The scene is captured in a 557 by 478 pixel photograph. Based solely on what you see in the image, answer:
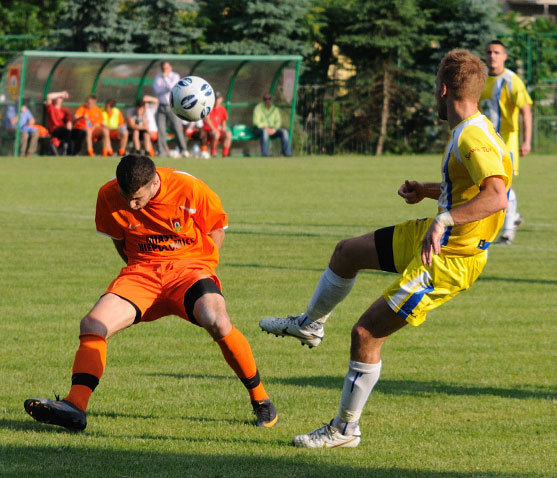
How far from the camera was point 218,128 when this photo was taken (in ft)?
108

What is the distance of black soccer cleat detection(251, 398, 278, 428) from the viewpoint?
582cm

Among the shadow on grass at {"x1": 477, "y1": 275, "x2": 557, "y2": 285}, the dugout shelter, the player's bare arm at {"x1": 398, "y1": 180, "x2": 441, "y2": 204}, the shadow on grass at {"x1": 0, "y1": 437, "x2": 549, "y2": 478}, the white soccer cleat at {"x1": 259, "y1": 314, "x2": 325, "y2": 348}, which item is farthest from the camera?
the dugout shelter

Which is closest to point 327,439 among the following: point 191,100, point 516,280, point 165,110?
point 191,100

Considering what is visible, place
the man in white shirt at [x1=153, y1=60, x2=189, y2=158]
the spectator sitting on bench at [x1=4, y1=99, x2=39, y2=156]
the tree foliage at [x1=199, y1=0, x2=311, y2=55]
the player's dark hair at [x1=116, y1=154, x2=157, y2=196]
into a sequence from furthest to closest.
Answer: the tree foliage at [x1=199, y1=0, x2=311, y2=55]
the spectator sitting on bench at [x1=4, y1=99, x2=39, y2=156]
the man in white shirt at [x1=153, y1=60, x2=189, y2=158]
the player's dark hair at [x1=116, y1=154, x2=157, y2=196]

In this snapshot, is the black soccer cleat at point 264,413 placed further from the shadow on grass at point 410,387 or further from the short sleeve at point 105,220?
the short sleeve at point 105,220

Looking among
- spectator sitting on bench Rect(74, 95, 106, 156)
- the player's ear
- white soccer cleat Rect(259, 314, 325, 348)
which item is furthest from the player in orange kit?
spectator sitting on bench Rect(74, 95, 106, 156)

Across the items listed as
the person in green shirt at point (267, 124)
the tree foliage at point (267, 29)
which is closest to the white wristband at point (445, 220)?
the person in green shirt at point (267, 124)

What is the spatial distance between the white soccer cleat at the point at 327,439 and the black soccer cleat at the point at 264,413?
1.31 ft

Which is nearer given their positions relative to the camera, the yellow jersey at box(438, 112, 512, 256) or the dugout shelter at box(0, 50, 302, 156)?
the yellow jersey at box(438, 112, 512, 256)

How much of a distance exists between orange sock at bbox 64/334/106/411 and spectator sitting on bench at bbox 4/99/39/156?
26295 millimetres

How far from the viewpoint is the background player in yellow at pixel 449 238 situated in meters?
5.14

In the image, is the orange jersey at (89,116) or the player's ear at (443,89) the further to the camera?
the orange jersey at (89,116)

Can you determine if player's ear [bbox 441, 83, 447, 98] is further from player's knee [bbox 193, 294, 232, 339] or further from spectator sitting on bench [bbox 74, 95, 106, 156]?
spectator sitting on bench [bbox 74, 95, 106, 156]

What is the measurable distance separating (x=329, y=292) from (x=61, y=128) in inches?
1043
